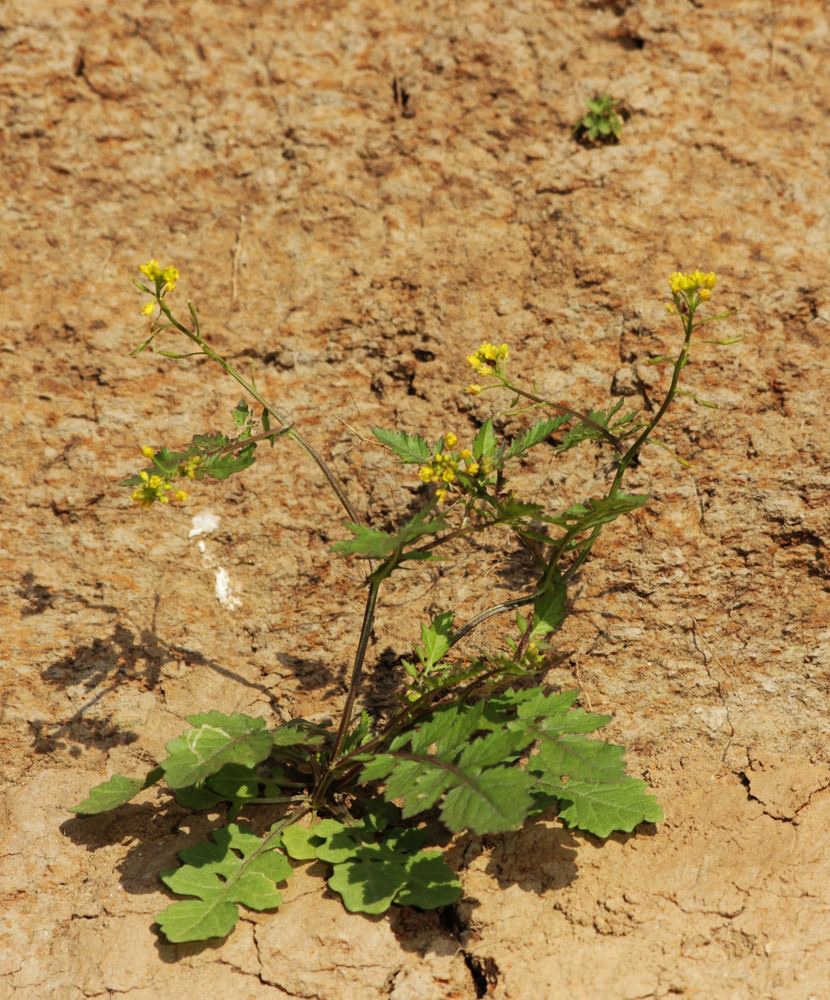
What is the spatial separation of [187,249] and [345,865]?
3.07m

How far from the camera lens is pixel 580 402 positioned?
12.8 ft

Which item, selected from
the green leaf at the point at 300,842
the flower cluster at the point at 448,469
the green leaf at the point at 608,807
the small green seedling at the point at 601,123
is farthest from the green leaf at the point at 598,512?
the small green seedling at the point at 601,123

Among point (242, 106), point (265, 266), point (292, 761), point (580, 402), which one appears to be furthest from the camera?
point (242, 106)

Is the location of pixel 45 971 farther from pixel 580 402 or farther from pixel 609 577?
pixel 580 402

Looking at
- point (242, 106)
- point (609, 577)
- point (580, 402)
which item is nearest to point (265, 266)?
point (242, 106)

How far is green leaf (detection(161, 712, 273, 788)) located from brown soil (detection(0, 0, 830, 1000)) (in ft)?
1.62

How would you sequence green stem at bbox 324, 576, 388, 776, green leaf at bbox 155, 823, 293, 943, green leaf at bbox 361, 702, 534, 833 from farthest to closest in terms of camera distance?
green stem at bbox 324, 576, 388, 776
green leaf at bbox 155, 823, 293, 943
green leaf at bbox 361, 702, 534, 833

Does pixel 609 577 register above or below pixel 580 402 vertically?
below

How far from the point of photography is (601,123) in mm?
4578

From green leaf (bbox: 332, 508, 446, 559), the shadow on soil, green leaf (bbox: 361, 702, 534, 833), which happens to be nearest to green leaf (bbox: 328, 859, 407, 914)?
green leaf (bbox: 361, 702, 534, 833)

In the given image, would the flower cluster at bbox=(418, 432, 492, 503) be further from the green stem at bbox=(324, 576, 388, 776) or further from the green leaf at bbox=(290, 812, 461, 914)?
the green leaf at bbox=(290, 812, 461, 914)

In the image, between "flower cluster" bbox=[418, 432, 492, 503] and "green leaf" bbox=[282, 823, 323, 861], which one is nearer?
"flower cluster" bbox=[418, 432, 492, 503]

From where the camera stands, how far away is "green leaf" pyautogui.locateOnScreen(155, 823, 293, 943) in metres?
2.71

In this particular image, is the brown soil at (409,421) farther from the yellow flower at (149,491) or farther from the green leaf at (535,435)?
the yellow flower at (149,491)
